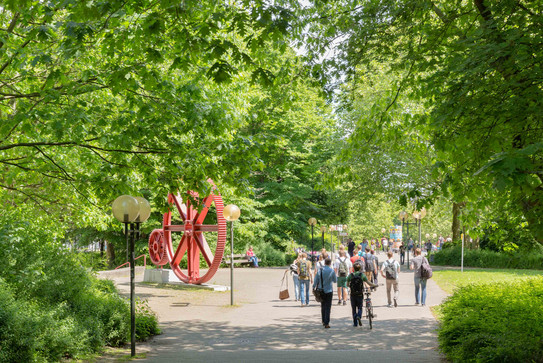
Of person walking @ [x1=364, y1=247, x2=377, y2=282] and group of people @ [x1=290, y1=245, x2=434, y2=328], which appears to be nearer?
group of people @ [x1=290, y1=245, x2=434, y2=328]

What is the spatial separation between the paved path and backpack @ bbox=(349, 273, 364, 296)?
0.86 metres

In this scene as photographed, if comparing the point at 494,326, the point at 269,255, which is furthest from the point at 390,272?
the point at 269,255

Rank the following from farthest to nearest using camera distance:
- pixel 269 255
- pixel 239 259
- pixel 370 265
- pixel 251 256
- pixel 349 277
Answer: pixel 269 255, pixel 239 259, pixel 251 256, pixel 370 265, pixel 349 277

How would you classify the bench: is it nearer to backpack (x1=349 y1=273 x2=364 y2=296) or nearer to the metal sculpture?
the metal sculpture

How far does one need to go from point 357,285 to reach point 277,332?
2298 mm

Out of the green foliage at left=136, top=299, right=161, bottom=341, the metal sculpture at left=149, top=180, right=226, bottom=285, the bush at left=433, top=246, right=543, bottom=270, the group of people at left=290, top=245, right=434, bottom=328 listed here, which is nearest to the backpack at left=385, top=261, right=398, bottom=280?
the group of people at left=290, top=245, right=434, bottom=328

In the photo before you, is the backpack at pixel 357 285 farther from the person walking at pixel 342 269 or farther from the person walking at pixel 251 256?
the person walking at pixel 251 256

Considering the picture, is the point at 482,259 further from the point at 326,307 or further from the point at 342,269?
the point at 326,307

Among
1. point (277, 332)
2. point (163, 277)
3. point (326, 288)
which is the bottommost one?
point (277, 332)

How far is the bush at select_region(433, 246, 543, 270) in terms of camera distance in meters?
33.1

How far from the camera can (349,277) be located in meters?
15.1

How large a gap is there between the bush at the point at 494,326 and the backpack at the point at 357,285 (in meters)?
2.23

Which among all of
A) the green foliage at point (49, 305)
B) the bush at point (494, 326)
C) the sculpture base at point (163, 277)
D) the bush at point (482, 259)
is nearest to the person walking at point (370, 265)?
the bush at point (494, 326)

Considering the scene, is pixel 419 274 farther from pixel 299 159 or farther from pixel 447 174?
Answer: pixel 299 159
